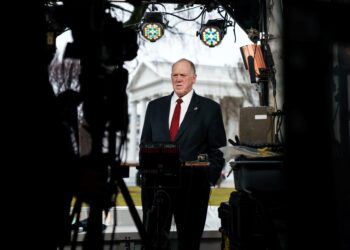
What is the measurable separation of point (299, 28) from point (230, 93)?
3940 centimetres

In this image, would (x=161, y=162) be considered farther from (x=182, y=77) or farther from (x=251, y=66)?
(x=251, y=66)

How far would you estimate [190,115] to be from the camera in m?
3.95

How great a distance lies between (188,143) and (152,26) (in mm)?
4043

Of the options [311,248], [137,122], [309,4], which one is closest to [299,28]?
[309,4]

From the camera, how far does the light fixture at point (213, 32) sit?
24.2ft

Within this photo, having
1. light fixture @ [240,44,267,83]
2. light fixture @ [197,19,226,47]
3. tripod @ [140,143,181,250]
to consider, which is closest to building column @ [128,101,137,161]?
light fixture @ [197,19,226,47]

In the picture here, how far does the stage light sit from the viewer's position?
290 inches

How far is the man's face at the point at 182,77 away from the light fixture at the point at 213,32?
3438 mm

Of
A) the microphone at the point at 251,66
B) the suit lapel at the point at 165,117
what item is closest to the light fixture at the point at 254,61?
the microphone at the point at 251,66

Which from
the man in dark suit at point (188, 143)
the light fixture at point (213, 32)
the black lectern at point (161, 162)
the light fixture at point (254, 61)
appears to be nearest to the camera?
the black lectern at point (161, 162)

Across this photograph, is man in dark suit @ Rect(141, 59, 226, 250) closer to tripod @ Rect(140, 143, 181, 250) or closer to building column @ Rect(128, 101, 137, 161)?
tripod @ Rect(140, 143, 181, 250)

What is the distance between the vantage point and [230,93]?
39938mm

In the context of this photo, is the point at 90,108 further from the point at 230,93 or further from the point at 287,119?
the point at 230,93

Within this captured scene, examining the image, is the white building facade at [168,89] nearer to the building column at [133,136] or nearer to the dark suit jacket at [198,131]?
the building column at [133,136]
